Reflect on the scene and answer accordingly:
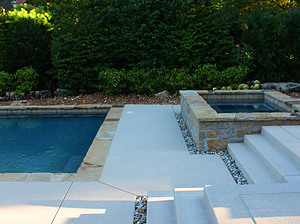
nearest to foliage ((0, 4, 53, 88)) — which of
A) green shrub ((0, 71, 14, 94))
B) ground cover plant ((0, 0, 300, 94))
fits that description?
ground cover plant ((0, 0, 300, 94))

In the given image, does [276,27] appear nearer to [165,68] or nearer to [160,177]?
[165,68]

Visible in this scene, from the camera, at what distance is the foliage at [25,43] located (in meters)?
9.67

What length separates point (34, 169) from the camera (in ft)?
15.1

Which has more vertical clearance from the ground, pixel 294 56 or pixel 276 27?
pixel 276 27

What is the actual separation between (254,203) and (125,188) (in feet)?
4.79

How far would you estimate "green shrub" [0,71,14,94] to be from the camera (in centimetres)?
918

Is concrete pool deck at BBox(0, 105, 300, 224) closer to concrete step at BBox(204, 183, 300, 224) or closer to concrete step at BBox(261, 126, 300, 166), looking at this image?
concrete step at BBox(204, 183, 300, 224)

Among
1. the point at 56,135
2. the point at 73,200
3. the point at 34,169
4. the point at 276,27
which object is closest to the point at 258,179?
the point at 73,200

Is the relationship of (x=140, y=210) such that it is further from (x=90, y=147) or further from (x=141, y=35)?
(x=141, y=35)

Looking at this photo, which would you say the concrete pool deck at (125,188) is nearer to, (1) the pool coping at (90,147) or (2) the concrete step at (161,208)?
(2) the concrete step at (161,208)

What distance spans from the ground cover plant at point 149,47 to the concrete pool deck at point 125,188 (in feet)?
13.8

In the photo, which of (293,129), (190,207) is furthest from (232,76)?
(190,207)

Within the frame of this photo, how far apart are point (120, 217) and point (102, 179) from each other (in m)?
0.87

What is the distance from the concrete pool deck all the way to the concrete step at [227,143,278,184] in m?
0.22
